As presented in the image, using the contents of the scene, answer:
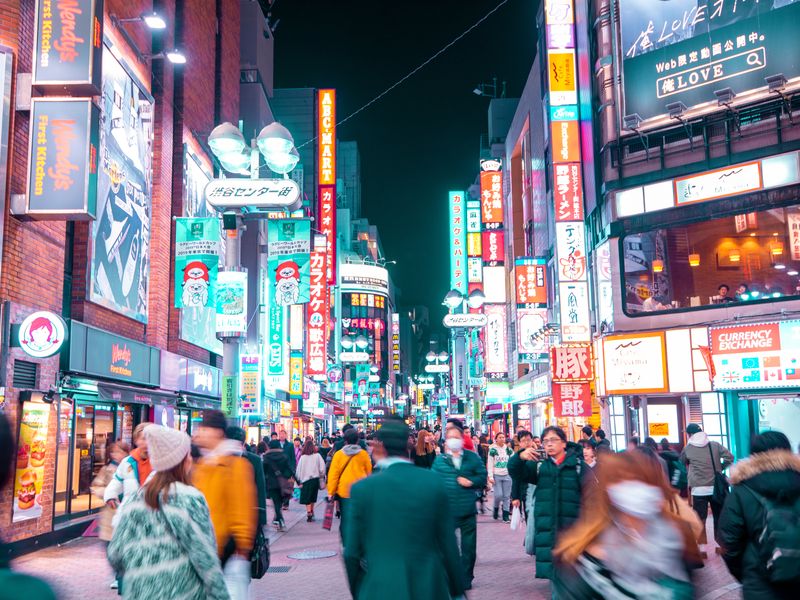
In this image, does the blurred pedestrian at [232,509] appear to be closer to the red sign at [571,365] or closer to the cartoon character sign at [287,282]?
the cartoon character sign at [287,282]

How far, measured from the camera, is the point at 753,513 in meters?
4.89

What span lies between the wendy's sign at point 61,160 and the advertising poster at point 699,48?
636 inches

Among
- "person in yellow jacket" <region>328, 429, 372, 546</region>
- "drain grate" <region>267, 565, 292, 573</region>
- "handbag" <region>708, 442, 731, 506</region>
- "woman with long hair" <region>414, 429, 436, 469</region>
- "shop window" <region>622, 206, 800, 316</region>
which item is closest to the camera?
"person in yellow jacket" <region>328, 429, 372, 546</region>

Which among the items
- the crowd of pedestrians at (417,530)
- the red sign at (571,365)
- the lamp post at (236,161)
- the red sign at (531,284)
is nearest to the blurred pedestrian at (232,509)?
the crowd of pedestrians at (417,530)

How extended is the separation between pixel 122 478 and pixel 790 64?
62.1 feet

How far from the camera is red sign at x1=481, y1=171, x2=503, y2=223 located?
1930 inches

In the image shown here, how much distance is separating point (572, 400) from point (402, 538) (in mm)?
18249

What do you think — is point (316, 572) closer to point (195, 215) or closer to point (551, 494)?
point (551, 494)

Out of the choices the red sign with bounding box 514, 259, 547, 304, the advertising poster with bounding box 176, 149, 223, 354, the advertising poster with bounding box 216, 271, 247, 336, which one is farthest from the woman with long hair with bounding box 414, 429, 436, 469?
the red sign with bounding box 514, 259, 547, 304

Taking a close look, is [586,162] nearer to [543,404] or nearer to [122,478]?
[543,404]

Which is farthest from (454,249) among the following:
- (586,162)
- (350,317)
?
(350,317)

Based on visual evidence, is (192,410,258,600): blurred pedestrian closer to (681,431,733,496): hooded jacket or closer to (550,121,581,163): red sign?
(681,431,733,496): hooded jacket

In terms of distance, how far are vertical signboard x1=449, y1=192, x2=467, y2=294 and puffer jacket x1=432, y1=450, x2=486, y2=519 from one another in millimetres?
50413

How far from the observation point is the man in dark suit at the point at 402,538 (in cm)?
434
